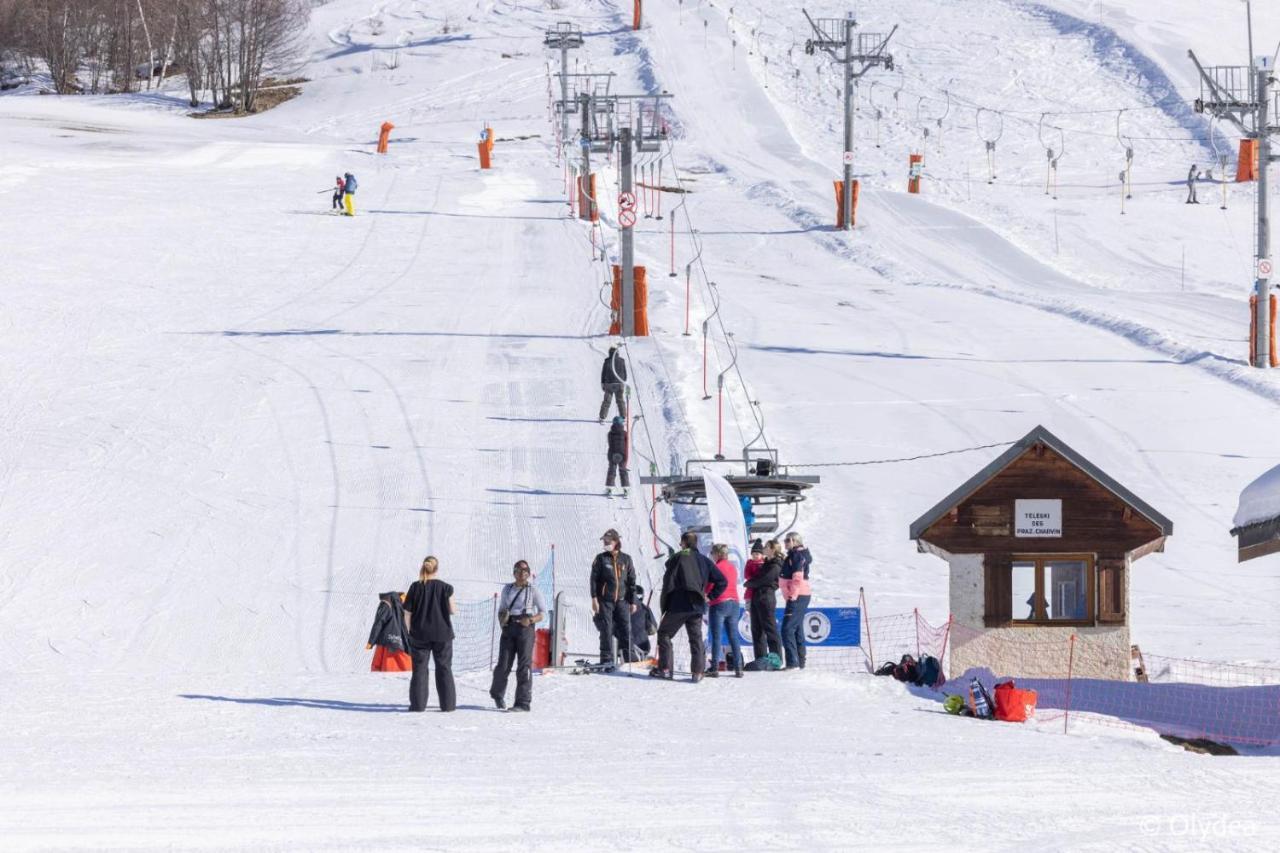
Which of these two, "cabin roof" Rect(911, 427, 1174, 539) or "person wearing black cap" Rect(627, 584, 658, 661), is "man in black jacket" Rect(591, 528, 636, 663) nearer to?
"person wearing black cap" Rect(627, 584, 658, 661)

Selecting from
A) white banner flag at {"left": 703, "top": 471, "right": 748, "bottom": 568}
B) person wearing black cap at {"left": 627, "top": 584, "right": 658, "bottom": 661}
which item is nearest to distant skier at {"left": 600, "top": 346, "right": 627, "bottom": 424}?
person wearing black cap at {"left": 627, "top": 584, "right": 658, "bottom": 661}

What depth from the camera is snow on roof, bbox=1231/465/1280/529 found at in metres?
11.6

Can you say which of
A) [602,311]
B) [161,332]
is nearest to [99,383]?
[161,332]

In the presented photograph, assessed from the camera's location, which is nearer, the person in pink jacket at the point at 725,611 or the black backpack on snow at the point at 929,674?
the person in pink jacket at the point at 725,611

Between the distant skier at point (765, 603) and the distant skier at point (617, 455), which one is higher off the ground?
the distant skier at point (617, 455)

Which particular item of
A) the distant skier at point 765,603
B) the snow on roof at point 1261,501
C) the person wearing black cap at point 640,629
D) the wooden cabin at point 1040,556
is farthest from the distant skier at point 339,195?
the snow on roof at point 1261,501

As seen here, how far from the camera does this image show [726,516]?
1428 cm

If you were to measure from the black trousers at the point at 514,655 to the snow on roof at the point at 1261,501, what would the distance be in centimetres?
482

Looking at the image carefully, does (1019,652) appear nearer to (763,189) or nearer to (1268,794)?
(1268,794)

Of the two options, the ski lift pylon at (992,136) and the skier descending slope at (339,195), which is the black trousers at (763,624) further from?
the ski lift pylon at (992,136)

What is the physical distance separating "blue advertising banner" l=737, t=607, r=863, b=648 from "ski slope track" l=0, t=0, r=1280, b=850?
1763 millimetres

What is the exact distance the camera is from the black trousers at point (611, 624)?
515 inches

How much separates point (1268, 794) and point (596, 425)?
14.9 m

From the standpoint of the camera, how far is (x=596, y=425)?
2302 centimetres
